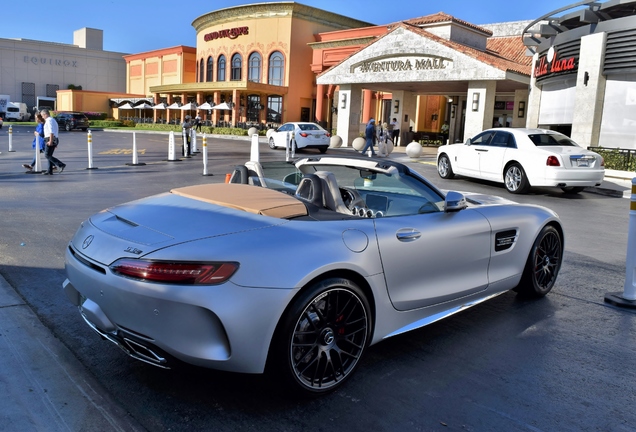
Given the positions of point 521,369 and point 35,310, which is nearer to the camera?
point 521,369

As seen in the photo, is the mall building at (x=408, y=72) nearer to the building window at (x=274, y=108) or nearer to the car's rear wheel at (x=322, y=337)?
the building window at (x=274, y=108)

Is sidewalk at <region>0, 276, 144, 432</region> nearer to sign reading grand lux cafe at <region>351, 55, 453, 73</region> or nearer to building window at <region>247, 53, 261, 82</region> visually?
sign reading grand lux cafe at <region>351, 55, 453, 73</region>

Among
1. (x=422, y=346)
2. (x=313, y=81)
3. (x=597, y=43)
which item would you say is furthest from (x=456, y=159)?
(x=313, y=81)

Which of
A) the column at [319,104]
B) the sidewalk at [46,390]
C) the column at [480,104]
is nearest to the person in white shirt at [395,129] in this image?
the column at [319,104]

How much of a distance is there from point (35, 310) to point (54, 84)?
86414mm

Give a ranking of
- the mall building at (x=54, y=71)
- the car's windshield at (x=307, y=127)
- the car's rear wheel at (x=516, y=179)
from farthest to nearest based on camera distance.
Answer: the mall building at (x=54, y=71), the car's windshield at (x=307, y=127), the car's rear wheel at (x=516, y=179)

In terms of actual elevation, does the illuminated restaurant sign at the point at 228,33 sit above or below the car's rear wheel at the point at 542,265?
above

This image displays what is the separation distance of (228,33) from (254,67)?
4.96m

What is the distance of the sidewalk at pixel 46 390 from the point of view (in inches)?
117

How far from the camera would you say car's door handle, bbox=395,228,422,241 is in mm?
3805

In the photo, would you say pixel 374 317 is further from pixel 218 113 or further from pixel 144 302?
pixel 218 113

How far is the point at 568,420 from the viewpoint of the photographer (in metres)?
3.21

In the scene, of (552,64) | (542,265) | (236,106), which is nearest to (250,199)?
(542,265)

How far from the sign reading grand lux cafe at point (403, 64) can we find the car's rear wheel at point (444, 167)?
418 inches
